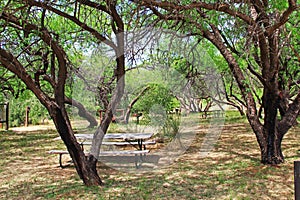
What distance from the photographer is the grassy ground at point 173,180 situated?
4105mm

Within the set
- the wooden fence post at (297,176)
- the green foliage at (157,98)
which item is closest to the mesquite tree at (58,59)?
the wooden fence post at (297,176)

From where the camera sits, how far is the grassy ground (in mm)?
4105

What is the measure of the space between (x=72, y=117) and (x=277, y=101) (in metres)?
10.9

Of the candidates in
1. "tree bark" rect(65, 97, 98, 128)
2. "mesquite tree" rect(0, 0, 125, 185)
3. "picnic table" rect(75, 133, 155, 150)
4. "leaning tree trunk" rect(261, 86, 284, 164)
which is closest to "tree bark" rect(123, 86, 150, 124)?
"picnic table" rect(75, 133, 155, 150)

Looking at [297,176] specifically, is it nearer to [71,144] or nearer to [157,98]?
[71,144]

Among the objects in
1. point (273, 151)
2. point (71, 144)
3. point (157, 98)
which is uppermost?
point (157, 98)

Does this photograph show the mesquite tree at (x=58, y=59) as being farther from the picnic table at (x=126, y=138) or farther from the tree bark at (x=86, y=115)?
the tree bark at (x=86, y=115)

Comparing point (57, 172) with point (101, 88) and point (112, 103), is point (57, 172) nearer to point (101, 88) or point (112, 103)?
point (112, 103)

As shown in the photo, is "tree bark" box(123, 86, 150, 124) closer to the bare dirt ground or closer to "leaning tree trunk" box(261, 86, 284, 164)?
the bare dirt ground

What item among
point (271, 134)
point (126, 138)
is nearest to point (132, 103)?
point (126, 138)

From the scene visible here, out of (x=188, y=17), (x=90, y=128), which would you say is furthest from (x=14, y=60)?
(x=90, y=128)

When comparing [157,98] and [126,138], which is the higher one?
[157,98]

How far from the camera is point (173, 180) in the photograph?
4785 mm

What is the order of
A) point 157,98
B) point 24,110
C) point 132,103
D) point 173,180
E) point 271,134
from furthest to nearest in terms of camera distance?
point 24,110 → point 132,103 → point 157,98 → point 271,134 → point 173,180
